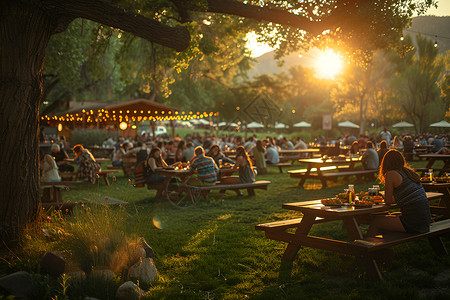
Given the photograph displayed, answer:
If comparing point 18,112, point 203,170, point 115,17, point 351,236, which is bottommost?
point 351,236

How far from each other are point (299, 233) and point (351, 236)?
0.68 metres

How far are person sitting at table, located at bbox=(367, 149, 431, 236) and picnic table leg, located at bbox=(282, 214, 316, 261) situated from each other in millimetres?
1050

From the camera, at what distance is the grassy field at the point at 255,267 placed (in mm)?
4555

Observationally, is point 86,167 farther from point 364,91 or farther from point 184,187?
point 364,91

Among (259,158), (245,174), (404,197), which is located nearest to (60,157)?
(259,158)

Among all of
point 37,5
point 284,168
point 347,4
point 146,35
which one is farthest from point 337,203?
point 284,168

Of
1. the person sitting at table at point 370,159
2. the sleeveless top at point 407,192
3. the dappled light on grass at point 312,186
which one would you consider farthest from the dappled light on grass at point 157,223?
the person sitting at table at point 370,159

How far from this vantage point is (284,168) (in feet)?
67.1

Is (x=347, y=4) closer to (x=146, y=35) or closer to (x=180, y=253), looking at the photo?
(x=146, y=35)

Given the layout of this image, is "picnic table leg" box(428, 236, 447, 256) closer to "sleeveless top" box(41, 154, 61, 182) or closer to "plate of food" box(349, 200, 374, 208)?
"plate of food" box(349, 200, 374, 208)

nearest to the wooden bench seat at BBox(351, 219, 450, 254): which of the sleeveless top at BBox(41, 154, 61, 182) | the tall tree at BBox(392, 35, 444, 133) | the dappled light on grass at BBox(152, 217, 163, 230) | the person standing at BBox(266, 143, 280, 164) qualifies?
the dappled light on grass at BBox(152, 217, 163, 230)

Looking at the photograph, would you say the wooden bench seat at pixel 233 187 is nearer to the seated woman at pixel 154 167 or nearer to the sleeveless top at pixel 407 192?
the seated woman at pixel 154 167

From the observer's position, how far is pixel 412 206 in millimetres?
5418

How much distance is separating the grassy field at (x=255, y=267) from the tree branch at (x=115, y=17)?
7.57 ft
